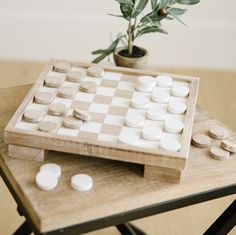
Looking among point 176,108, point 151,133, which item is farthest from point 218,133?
point 151,133

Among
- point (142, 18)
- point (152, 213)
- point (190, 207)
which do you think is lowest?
point (190, 207)

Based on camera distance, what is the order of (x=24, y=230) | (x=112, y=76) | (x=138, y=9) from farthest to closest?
1. (x=24, y=230)
2. (x=138, y=9)
3. (x=112, y=76)

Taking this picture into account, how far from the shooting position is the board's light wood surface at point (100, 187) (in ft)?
3.46

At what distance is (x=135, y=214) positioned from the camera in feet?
3.68

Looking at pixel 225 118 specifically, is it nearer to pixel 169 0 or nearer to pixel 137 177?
pixel 169 0

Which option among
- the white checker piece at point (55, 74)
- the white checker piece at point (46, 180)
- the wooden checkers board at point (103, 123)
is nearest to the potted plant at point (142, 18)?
the wooden checkers board at point (103, 123)

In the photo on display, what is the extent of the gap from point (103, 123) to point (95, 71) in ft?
0.77

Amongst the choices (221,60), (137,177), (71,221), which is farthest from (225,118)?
(71,221)

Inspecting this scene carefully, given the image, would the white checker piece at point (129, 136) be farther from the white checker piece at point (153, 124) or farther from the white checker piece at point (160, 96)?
the white checker piece at point (160, 96)

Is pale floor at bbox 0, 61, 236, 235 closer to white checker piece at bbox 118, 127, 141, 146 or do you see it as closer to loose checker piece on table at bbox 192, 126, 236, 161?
loose checker piece on table at bbox 192, 126, 236, 161

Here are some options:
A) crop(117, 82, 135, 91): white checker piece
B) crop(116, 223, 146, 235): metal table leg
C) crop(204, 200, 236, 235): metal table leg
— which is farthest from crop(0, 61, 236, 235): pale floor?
crop(117, 82, 135, 91): white checker piece

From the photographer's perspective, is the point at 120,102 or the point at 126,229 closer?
the point at 120,102

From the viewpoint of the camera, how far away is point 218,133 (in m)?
1.35

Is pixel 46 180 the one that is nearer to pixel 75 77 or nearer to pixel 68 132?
pixel 68 132
